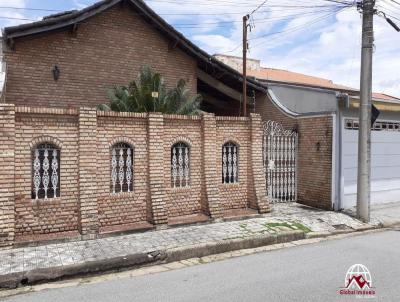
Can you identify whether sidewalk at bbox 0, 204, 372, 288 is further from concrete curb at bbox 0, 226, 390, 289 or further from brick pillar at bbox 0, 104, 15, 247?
brick pillar at bbox 0, 104, 15, 247

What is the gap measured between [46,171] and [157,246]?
2.41m

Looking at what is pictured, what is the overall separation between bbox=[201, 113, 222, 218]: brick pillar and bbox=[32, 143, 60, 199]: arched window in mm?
3155

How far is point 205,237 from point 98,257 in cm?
217

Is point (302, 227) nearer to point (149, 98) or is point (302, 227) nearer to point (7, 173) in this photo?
point (149, 98)

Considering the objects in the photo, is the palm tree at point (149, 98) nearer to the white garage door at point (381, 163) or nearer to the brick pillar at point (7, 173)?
the brick pillar at point (7, 173)

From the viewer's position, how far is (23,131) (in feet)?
23.1

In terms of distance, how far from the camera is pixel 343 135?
10883 millimetres

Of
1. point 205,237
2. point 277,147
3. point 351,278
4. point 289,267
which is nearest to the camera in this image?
point 351,278

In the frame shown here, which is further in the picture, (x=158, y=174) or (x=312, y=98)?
(x=312, y=98)

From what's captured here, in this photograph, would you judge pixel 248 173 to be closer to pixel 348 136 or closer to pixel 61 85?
pixel 348 136

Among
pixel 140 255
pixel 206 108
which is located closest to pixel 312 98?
pixel 206 108

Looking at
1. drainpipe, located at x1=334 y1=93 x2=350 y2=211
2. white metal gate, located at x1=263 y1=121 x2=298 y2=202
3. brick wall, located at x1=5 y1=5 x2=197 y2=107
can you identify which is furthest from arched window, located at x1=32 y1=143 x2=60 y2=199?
drainpipe, located at x1=334 y1=93 x2=350 y2=211

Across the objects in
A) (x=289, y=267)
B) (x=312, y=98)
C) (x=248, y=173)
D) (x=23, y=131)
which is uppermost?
(x=312, y=98)

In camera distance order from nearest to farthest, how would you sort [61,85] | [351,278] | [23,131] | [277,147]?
[351,278] < [23,131] < [61,85] < [277,147]
